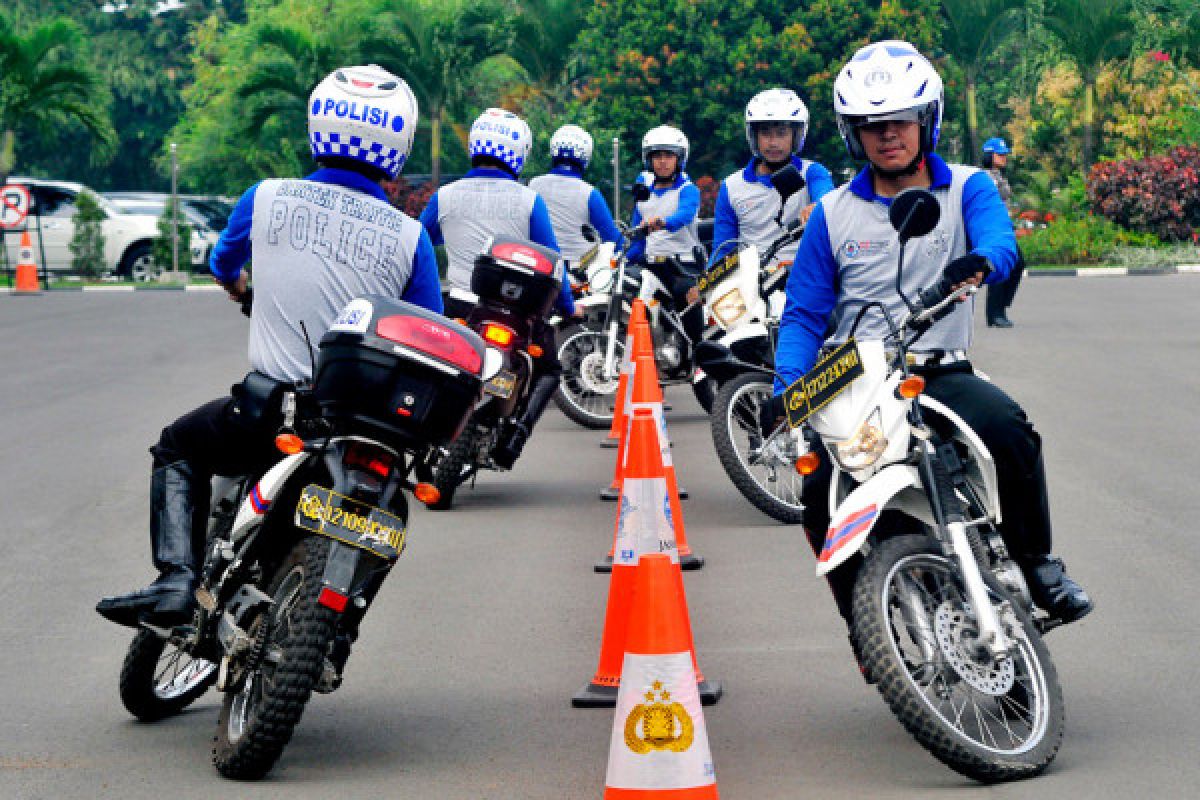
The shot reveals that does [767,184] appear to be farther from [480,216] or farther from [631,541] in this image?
[631,541]

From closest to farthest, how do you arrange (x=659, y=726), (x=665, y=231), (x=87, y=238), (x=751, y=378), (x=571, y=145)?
(x=659, y=726), (x=751, y=378), (x=571, y=145), (x=665, y=231), (x=87, y=238)

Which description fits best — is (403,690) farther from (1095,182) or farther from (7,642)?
(1095,182)

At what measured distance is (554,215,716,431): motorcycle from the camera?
1427cm

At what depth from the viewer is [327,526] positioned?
545cm

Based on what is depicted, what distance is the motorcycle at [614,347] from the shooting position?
562 inches

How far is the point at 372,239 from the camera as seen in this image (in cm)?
614

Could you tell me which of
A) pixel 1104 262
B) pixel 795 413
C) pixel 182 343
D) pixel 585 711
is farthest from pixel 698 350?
pixel 1104 262

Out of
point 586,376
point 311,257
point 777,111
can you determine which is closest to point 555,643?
point 311,257

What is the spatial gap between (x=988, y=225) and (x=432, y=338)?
1660mm

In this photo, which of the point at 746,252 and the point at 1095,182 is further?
the point at 1095,182

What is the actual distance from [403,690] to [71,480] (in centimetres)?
570

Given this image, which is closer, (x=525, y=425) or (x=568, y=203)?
(x=525, y=425)

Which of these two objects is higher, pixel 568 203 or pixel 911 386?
pixel 911 386

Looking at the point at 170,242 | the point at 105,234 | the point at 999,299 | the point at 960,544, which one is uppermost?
the point at 960,544
